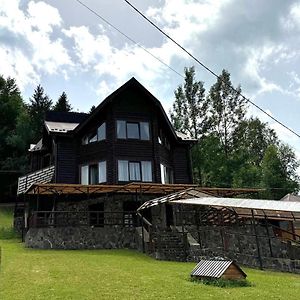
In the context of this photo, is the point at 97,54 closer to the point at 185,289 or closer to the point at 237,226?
the point at 185,289

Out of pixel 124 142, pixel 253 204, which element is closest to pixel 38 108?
pixel 124 142

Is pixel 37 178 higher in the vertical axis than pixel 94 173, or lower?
higher

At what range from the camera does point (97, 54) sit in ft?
27.9

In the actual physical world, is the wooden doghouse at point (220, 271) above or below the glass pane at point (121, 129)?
below

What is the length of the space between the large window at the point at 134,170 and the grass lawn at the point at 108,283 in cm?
945

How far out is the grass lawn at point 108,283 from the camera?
27.3 ft

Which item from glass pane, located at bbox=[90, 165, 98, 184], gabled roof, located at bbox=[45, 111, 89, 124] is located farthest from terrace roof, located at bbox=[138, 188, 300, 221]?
gabled roof, located at bbox=[45, 111, 89, 124]

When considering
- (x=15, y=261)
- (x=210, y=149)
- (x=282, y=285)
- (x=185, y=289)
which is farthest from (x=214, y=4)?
(x=210, y=149)

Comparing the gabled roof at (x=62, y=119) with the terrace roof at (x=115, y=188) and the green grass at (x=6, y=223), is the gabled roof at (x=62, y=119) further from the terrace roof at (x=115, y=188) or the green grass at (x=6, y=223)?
the green grass at (x=6, y=223)

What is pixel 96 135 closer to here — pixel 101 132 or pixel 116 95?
pixel 101 132

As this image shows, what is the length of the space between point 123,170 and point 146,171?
1566 millimetres

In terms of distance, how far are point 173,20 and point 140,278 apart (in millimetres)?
7074

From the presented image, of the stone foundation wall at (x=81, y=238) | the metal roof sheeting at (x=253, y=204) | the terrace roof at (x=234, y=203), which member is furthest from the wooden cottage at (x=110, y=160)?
the metal roof sheeting at (x=253, y=204)

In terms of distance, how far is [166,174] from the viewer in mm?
25141
